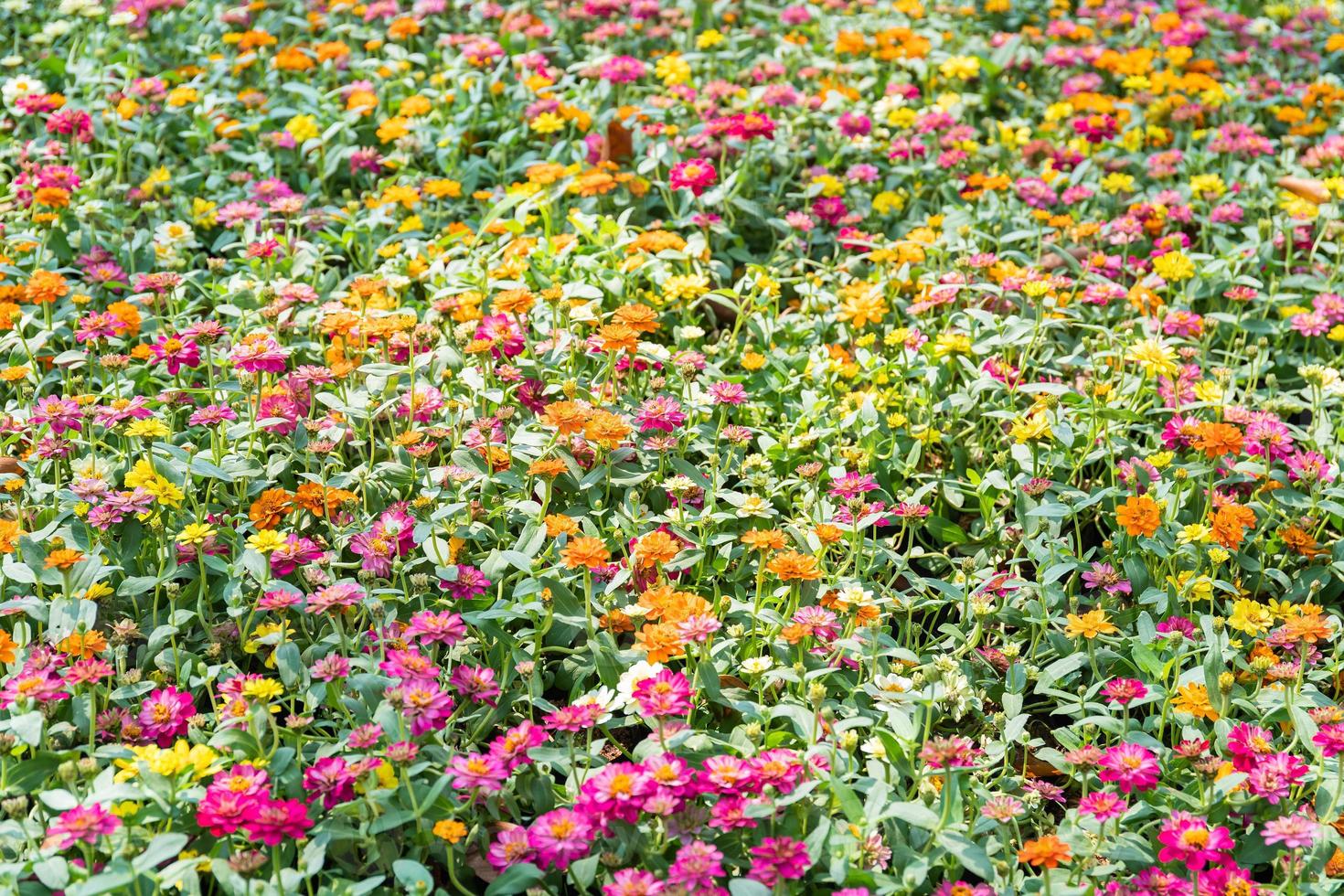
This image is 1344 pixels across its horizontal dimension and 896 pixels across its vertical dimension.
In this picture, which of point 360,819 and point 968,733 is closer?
point 360,819

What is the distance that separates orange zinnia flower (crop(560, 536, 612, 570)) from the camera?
256 centimetres

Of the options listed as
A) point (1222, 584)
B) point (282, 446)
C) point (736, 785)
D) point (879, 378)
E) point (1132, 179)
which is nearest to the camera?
point (736, 785)

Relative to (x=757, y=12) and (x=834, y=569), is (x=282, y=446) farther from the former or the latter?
(x=757, y=12)

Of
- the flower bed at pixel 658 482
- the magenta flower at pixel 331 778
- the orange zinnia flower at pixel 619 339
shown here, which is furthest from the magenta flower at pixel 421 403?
the magenta flower at pixel 331 778

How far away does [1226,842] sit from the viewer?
2.19m

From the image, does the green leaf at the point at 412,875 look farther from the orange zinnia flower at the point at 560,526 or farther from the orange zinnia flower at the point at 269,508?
the orange zinnia flower at the point at 269,508

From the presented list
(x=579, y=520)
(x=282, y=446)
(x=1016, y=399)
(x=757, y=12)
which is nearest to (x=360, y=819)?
(x=579, y=520)

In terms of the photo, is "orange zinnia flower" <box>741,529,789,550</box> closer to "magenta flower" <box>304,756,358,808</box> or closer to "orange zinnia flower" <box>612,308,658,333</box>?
"orange zinnia flower" <box>612,308,658,333</box>

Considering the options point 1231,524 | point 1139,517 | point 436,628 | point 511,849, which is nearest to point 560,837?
point 511,849

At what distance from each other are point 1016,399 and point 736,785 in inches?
64.5

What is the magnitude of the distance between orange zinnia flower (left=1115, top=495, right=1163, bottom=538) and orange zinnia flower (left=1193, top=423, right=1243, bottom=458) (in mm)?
180

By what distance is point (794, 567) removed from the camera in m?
2.59

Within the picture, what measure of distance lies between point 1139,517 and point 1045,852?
94cm

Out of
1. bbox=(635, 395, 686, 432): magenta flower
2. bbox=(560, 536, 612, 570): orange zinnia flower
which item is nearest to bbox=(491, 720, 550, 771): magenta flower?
bbox=(560, 536, 612, 570): orange zinnia flower
